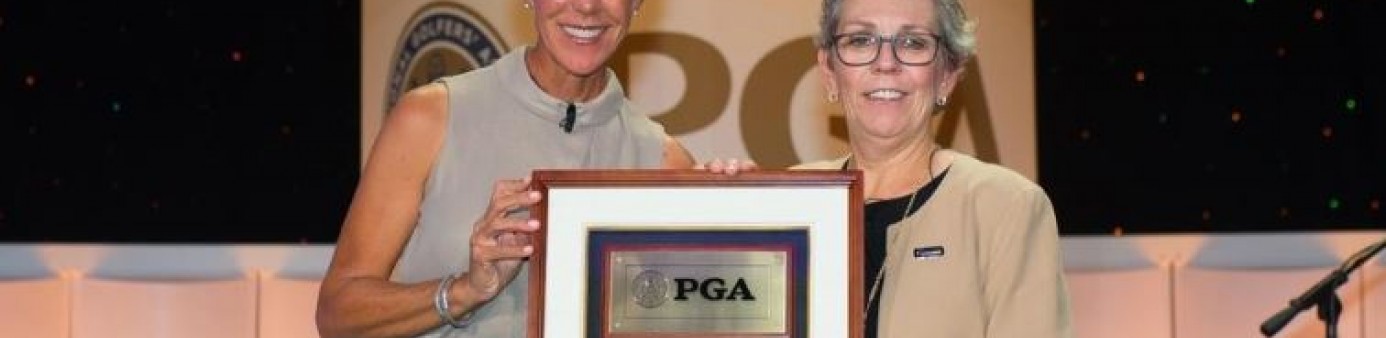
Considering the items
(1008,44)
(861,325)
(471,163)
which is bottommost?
(861,325)

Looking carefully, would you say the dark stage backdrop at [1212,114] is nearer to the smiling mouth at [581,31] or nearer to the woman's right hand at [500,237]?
the smiling mouth at [581,31]

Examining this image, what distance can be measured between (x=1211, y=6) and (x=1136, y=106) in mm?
238

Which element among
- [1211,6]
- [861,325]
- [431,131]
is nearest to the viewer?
[861,325]

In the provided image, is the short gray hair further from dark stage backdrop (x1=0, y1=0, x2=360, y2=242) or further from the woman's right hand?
dark stage backdrop (x1=0, y1=0, x2=360, y2=242)

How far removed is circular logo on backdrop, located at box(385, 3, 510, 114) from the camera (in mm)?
4398

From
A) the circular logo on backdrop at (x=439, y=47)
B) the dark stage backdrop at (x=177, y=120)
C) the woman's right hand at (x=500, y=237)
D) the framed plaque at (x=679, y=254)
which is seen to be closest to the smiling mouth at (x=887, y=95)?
the framed plaque at (x=679, y=254)

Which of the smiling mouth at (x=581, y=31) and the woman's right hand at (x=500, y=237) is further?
the smiling mouth at (x=581, y=31)

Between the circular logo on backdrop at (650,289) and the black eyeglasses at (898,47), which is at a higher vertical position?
the black eyeglasses at (898,47)

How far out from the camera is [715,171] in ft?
9.37

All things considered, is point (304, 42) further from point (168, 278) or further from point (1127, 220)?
point (1127, 220)

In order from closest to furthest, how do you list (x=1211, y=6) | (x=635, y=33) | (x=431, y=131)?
(x=431, y=131), (x=635, y=33), (x=1211, y=6)

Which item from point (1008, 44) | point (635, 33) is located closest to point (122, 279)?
point (635, 33)

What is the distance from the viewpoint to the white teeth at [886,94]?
2852mm

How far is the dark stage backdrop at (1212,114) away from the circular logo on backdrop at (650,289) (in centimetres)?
223
